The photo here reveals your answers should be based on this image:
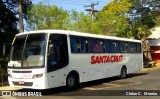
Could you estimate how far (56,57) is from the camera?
634 inches

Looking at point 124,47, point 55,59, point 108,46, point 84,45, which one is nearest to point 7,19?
point 124,47

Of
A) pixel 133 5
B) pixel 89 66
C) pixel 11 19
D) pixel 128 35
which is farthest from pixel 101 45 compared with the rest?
pixel 133 5

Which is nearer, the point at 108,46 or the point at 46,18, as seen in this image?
the point at 108,46

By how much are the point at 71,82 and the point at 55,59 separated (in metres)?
1.96

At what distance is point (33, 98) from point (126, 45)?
37.4 feet

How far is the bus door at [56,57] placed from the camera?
15.6 meters

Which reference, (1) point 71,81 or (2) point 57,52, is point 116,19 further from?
(2) point 57,52

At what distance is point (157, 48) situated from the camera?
2074 inches

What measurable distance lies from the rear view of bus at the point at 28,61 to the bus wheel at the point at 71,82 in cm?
220

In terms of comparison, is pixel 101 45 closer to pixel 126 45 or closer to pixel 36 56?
pixel 126 45

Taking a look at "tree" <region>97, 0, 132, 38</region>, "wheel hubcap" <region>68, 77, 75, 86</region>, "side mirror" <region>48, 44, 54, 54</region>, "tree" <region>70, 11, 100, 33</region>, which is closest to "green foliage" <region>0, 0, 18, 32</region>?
"tree" <region>70, 11, 100, 33</region>

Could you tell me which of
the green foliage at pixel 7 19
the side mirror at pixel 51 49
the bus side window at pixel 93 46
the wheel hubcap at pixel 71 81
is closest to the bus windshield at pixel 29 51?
the side mirror at pixel 51 49

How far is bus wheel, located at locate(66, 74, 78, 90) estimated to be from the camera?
1716 cm

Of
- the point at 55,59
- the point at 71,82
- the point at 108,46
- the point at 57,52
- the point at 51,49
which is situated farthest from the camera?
the point at 108,46
